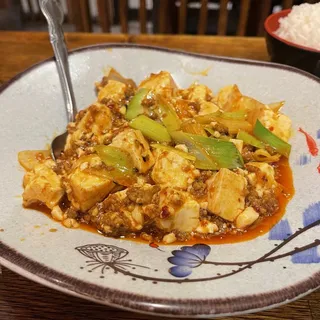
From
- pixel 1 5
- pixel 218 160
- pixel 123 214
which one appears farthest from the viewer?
pixel 1 5

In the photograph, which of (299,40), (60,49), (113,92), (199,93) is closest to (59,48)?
(60,49)

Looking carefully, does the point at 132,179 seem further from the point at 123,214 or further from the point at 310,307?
the point at 310,307

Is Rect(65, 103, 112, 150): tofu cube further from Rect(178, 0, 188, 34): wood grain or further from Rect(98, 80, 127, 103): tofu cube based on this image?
Rect(178, 0, 188, 34): wood grain

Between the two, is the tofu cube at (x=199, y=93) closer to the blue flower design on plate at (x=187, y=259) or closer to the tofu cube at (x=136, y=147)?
the tofu cube at (x=136, y=147)

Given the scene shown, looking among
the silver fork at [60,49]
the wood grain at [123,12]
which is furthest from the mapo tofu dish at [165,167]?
the wood grain at [123,12]

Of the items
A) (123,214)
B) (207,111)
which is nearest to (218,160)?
(207,111)

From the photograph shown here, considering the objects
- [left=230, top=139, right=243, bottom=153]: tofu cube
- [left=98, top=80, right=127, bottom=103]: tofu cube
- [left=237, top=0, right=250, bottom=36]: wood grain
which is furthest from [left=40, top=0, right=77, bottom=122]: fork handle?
[left=237, top=0, right=250, bottom=36]: wood grain

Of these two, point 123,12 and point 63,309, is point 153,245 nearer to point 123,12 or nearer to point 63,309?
→ point 63,309
